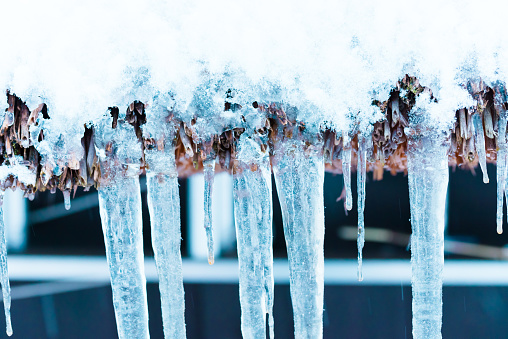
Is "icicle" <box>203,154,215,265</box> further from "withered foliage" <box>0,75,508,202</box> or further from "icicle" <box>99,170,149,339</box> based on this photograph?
"icicle" <box>99,170,149,339</box>

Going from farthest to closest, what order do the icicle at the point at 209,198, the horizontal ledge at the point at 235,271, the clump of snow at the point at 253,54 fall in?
1. the horizontal ledge at the point at 235,271
2. the icicle at the point at 209,198
3. the clump of snow at the point at 253,54

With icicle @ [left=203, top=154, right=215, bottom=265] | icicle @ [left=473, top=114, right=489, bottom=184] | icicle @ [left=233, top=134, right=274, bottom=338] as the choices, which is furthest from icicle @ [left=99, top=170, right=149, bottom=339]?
icicle @ [left=473, top=114, right=489, bottom=184]

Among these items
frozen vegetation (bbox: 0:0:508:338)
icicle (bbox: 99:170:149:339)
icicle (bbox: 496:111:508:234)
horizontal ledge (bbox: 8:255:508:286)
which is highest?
frozen vegetation (bbox: 0:0:508:338)

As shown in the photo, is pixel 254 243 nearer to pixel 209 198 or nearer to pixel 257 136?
pixel 209 198

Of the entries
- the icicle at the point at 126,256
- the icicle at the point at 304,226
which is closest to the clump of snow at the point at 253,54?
the icicle at the point at 304,226

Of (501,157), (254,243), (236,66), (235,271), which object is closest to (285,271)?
(235,271)

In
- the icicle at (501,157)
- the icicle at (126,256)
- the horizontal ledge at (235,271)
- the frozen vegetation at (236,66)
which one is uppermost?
the frozen vegetation at (236,66)

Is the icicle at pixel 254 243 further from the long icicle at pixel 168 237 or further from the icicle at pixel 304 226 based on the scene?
the long icicle at pixel 168 237

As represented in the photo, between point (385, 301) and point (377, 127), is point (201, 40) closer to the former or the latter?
point (377, 127)
